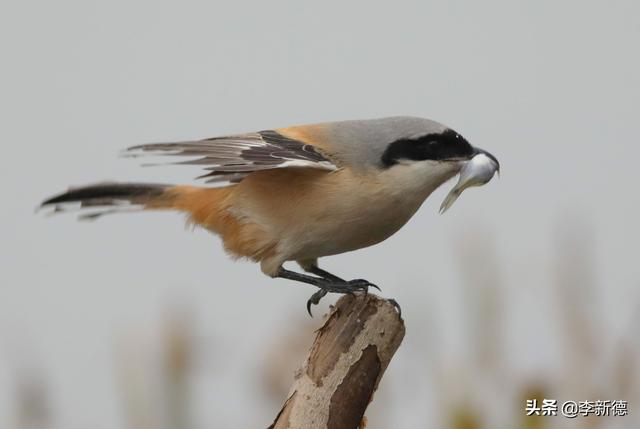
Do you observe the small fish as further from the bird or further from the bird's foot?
the bird's foot

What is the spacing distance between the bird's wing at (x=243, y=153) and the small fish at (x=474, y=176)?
13.6 inches

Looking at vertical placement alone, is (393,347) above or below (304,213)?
below

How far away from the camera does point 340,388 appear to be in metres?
2.17

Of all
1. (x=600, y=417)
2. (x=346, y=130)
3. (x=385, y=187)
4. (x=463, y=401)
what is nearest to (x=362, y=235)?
(x=385, y=187)

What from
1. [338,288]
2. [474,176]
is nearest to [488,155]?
[474,176]

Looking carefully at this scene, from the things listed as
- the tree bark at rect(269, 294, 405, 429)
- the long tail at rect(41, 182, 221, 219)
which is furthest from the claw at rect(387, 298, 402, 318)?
the long tail at rect(41, 182, 221, 219)

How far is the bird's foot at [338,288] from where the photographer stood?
8.53 feet

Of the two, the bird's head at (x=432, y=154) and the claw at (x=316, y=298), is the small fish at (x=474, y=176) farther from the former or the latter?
the claw at (x=316, y=298)

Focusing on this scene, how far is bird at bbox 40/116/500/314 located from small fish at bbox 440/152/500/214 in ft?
0.05

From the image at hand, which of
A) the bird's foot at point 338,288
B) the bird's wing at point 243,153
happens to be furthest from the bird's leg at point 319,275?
the bird's wing at point 243,153

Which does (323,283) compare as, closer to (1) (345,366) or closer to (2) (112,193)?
(1) (345,366)

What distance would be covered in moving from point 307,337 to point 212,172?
78 cm

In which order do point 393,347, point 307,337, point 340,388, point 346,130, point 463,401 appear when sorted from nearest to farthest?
1. point 340,388
2. point 393,347
3. point 463,401
4. point 346,130
5. point 307,337

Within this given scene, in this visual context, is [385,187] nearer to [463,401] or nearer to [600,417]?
[463,401]
